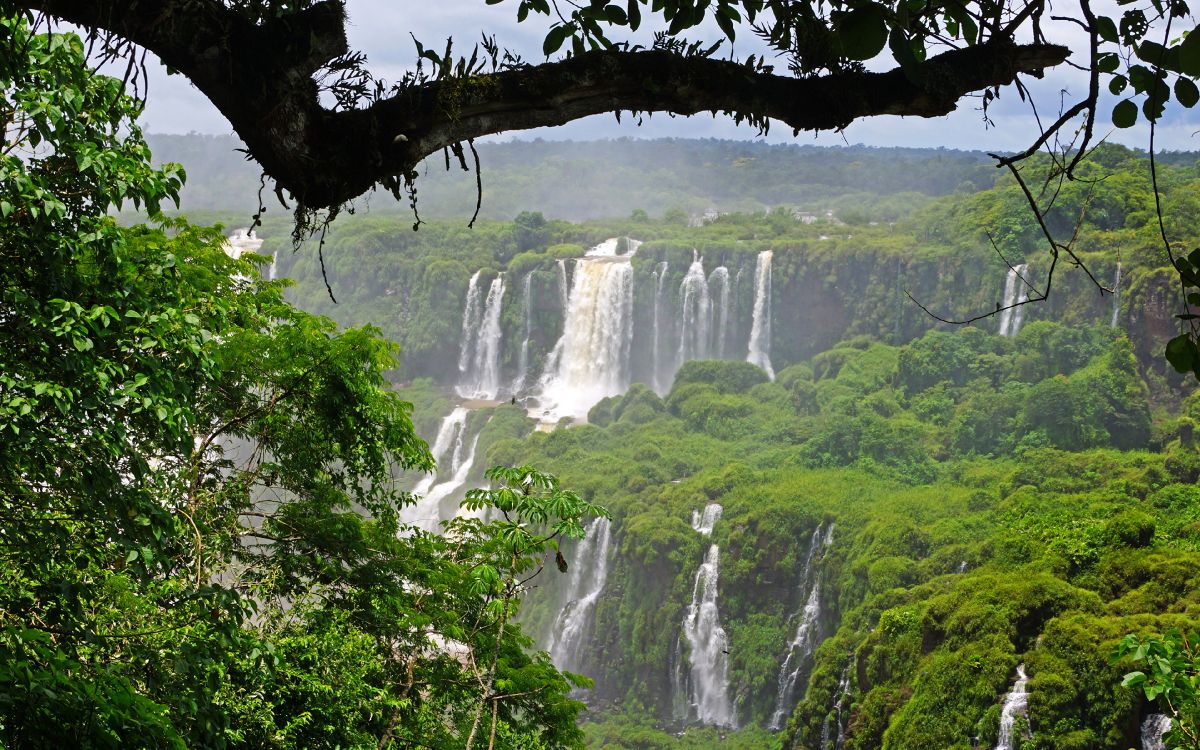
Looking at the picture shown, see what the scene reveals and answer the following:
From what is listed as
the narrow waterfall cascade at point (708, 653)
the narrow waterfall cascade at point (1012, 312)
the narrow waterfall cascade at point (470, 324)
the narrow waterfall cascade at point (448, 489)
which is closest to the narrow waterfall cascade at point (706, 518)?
the narrow waterfall cascade at point (708, 653)

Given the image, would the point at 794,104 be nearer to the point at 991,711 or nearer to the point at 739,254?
the point at 991,711

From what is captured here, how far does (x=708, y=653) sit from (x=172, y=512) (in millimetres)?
17962

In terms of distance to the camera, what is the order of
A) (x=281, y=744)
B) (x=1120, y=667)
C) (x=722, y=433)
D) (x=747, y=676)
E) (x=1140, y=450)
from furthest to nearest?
(x=722, y=433), (x=1140, y=450), (x=747, y=676), (x=1120, y=667), (x=281, y=744)

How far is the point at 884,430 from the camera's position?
85.2 feet

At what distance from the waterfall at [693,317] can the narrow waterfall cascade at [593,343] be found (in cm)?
167

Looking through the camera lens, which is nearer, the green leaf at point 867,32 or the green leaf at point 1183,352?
the green leaf at point 867,32

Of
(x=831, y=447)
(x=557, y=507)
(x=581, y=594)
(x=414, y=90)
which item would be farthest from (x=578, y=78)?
(x=831, y=447)

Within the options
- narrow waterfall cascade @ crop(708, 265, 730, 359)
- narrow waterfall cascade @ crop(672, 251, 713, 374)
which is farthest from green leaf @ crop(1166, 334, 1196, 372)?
narrow waterfall cascade @ crop(672, 251, 713, 374)

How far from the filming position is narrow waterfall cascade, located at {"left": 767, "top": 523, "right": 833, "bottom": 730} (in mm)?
20000

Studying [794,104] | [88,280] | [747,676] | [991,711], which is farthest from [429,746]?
[747,676]

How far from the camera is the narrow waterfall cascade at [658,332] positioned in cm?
3562

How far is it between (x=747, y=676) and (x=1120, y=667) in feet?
31.8

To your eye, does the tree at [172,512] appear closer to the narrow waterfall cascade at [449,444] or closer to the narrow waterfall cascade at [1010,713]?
the narrow waterfall cascade at [1010,713]

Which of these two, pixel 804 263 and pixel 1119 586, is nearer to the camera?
pixel 1119 586
